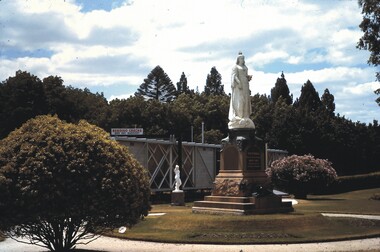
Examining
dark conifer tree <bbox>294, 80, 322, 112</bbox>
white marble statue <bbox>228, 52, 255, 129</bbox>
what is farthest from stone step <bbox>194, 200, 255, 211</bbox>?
dark conifer tree <bbox>294, 80, 322, 112</bbox>

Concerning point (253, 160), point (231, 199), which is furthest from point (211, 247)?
point (253, 160)

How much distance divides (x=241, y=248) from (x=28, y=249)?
695 cm

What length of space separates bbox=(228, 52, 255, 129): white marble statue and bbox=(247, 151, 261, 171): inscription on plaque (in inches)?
52.2

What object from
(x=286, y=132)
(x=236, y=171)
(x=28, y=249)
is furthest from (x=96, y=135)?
(x=286, y=132)

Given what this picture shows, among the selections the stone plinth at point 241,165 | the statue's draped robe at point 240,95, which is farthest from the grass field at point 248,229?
the statue's draped robe at point 240,95

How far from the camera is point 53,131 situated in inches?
540

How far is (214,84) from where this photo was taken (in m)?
102

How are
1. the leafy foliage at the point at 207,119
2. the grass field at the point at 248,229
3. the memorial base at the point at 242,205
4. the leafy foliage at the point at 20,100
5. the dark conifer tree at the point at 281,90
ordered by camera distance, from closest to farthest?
the grass field at the point at 248,229
the memorial base at the point at 242,205
the leafy foliage at the point at 20,100
the leafy foliage at the point at 207,119
the dark conifer tree at the point at 281,90

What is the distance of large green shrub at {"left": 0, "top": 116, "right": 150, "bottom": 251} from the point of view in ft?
41.5

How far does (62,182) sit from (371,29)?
17.5m

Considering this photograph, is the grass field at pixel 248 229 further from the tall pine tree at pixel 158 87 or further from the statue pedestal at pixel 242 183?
the tall pine tree at pixel 158 87

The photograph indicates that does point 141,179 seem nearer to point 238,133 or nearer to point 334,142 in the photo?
point 238,133

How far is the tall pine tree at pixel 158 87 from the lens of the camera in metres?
90.2

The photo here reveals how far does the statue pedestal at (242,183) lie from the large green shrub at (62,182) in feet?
25.9
